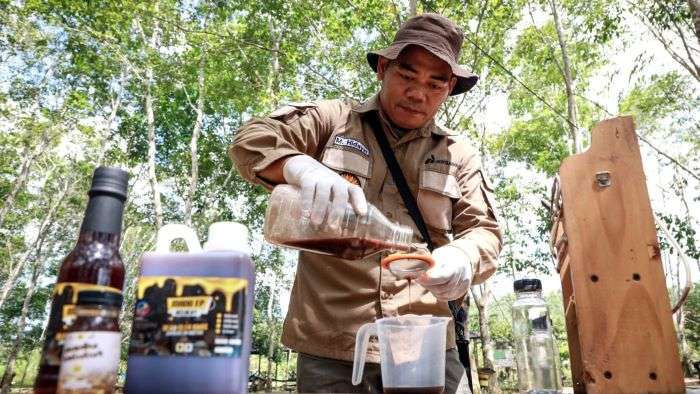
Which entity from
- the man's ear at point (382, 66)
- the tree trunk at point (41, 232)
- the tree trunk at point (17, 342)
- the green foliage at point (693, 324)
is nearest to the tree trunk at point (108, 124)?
the tree trunk at point (41, 232)

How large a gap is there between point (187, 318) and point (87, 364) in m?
0.18

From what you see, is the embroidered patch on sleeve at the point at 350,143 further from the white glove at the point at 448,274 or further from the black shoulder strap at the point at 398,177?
the white glove at the point at 448,274

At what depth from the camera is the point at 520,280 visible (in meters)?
Result: 1.93

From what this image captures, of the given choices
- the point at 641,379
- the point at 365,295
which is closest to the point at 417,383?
the point at 365,295

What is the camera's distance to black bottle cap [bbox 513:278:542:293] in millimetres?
1896

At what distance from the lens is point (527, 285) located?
1.90 metres

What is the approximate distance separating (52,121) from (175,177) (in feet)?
14.2

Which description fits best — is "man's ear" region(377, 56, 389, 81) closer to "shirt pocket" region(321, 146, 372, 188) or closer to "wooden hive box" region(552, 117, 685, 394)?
"shirt pocket" region(321, 146, 372, 188)

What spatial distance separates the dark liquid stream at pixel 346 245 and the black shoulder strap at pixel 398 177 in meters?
0.51

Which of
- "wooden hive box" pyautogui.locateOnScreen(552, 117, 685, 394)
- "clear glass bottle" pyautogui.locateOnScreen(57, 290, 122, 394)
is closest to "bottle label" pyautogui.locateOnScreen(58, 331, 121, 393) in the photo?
"clear glass bottle" pyautogui.locateOnScreen(57, 290, 122, 394)

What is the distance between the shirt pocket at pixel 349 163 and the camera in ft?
7.14

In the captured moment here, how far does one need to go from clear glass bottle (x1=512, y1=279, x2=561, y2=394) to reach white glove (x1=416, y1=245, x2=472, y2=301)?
0.34 meters

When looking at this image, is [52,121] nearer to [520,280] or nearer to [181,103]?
[181,103]

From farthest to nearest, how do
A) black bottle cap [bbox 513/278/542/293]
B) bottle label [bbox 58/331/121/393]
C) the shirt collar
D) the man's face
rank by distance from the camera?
the shirt collar, the man's face, black bottle cap [bbox 513/278/542/293], bottle label [bbox 58/331/121/393]
